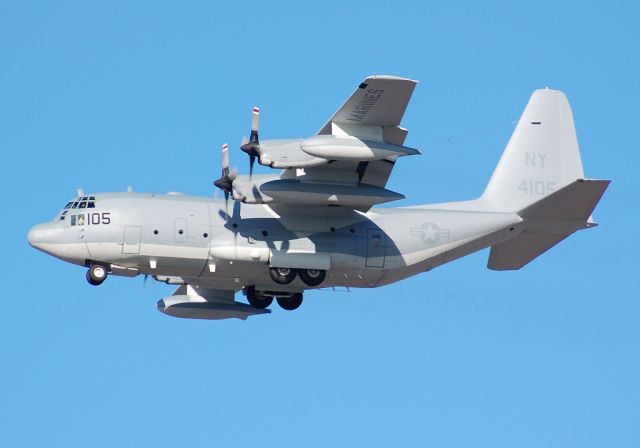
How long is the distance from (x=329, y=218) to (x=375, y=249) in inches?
43.5

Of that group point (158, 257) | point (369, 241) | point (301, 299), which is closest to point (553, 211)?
point (369, 241)

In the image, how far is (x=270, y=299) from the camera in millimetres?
28328

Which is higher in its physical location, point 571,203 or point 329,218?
point 571,203

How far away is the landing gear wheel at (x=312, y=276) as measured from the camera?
26594mm

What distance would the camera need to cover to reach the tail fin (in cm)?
2838

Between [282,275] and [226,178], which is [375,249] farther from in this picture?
[226,178]

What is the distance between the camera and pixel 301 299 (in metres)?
28.2

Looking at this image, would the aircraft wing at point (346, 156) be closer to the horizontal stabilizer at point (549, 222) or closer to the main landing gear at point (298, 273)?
the main landing gear at point (298, 273)

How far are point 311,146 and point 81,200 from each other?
5200 mm

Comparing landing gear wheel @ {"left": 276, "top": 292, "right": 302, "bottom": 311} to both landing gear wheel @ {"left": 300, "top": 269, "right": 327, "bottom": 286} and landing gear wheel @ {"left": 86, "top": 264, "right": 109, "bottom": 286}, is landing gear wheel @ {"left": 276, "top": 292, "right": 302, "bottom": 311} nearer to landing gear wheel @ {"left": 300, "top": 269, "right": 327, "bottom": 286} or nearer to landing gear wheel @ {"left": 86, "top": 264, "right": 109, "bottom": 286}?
landing gear wheel @ {"left": 300, "top": 269, "right": 327, "bottom": 286}

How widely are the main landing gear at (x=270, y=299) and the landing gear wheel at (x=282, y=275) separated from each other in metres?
1.49

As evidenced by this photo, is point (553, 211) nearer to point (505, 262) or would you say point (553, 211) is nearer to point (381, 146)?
point (505, 262)

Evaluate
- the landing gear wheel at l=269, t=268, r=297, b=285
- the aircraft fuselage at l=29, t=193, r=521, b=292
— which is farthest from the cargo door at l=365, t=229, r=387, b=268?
the landing gear wheel at l=269, t=268, r=297, b=285

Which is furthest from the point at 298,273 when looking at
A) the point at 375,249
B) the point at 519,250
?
the point at 519,250
